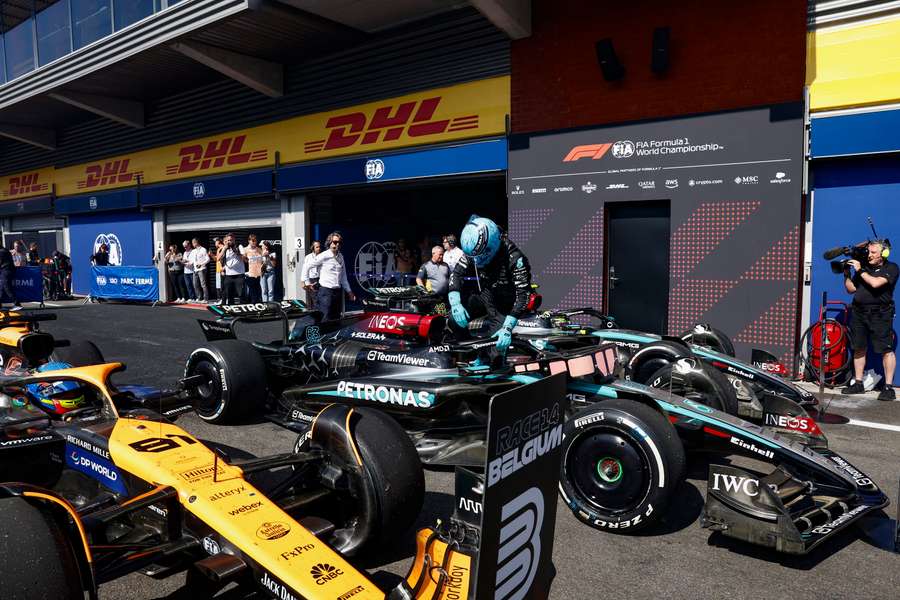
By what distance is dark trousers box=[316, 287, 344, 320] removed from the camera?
31.5 feet

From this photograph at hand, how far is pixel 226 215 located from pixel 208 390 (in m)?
12.1

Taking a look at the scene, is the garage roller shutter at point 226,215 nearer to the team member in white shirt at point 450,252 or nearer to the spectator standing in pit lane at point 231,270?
the spectator standing in pit lane at point 231,270

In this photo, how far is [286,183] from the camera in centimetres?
1417

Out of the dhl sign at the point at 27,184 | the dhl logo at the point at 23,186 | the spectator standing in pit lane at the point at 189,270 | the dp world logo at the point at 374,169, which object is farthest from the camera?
the dhl logo at the point at 23,186

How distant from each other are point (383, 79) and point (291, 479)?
34.4ft

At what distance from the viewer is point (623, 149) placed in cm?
915

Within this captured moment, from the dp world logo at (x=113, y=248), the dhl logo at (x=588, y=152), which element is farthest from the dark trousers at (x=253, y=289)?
the dhl logo at (x=588, y=152)

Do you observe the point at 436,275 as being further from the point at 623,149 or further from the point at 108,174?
the point at 108,174

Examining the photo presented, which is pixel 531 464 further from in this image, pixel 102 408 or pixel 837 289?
pixel 837 289

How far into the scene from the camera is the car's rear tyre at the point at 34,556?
192 centimetres

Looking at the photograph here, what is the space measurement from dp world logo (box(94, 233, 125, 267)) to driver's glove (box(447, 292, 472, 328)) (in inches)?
707

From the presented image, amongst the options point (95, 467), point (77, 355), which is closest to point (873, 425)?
point (95, 467)

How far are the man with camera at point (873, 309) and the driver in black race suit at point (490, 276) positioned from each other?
4.19 meters

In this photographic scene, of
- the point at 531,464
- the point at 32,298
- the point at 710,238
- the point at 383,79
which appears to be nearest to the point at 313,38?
the point at 383,79
